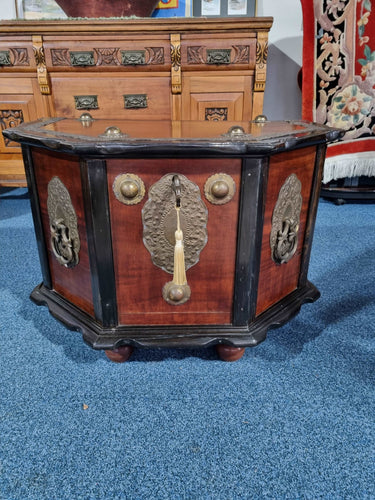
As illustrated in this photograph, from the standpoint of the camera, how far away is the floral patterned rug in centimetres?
156

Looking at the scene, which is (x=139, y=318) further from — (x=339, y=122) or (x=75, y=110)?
(x=339, y=122)

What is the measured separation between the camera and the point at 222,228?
0.70 m

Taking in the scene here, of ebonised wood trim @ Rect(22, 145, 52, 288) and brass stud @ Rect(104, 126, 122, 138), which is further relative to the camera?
ebonised wood trim @ Rect(22, 145, 52, 288)

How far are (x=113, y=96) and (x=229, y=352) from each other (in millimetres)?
1209

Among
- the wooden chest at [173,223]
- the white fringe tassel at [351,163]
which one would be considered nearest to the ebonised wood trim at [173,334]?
the wooden chest at [173,223]

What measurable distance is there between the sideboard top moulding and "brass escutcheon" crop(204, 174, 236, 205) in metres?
1.04

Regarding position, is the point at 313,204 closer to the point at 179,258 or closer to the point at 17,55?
the point at 179,258

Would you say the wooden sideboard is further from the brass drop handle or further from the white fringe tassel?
the brass drop handle

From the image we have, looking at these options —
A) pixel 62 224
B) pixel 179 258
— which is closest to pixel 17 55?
pixel 62 224

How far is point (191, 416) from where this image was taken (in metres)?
0.67

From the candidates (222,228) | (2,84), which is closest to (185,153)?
(222,228)

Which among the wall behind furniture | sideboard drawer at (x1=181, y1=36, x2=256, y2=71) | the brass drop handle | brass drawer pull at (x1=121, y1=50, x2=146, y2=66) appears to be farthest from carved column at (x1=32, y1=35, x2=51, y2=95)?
the brass drop handle

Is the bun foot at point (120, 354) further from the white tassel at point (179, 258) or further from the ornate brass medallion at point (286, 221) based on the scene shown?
the ornate brass medallion at point (286, 221)

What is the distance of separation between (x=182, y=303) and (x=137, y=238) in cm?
16
